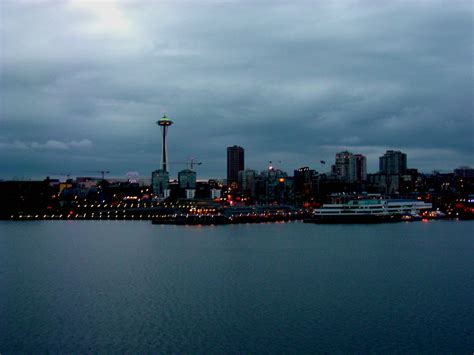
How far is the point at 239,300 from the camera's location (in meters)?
16.8

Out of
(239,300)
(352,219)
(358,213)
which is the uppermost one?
(358,213)

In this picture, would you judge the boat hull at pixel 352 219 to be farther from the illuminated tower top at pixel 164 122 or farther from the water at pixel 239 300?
the illuminated tower top at pixel 164 122

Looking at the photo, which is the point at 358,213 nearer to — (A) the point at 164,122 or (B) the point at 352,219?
(B) the point at 352,219

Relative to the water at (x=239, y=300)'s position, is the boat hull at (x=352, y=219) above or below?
above

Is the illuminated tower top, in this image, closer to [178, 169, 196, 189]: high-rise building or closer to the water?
[178, 169, 196, 189]: high-rise building

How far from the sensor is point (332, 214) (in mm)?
53969

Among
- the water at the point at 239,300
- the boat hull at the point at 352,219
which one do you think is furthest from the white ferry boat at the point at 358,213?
the water at the point at 239,300

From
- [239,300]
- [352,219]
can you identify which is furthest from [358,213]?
[239,300]

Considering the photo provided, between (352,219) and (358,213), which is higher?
(358,213)

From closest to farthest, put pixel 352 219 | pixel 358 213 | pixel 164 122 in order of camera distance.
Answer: pixel 352 219 < pixel 358 213 < pixel 164 122

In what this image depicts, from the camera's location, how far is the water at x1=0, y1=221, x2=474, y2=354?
1283 cm

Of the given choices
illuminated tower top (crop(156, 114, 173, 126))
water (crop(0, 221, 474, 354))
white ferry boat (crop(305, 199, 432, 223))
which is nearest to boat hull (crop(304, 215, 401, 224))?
white ferry boat (crop(305, 199, 432, 223))

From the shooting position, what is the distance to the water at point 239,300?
42.1 feet

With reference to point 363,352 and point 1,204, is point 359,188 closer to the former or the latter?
point 1,204
